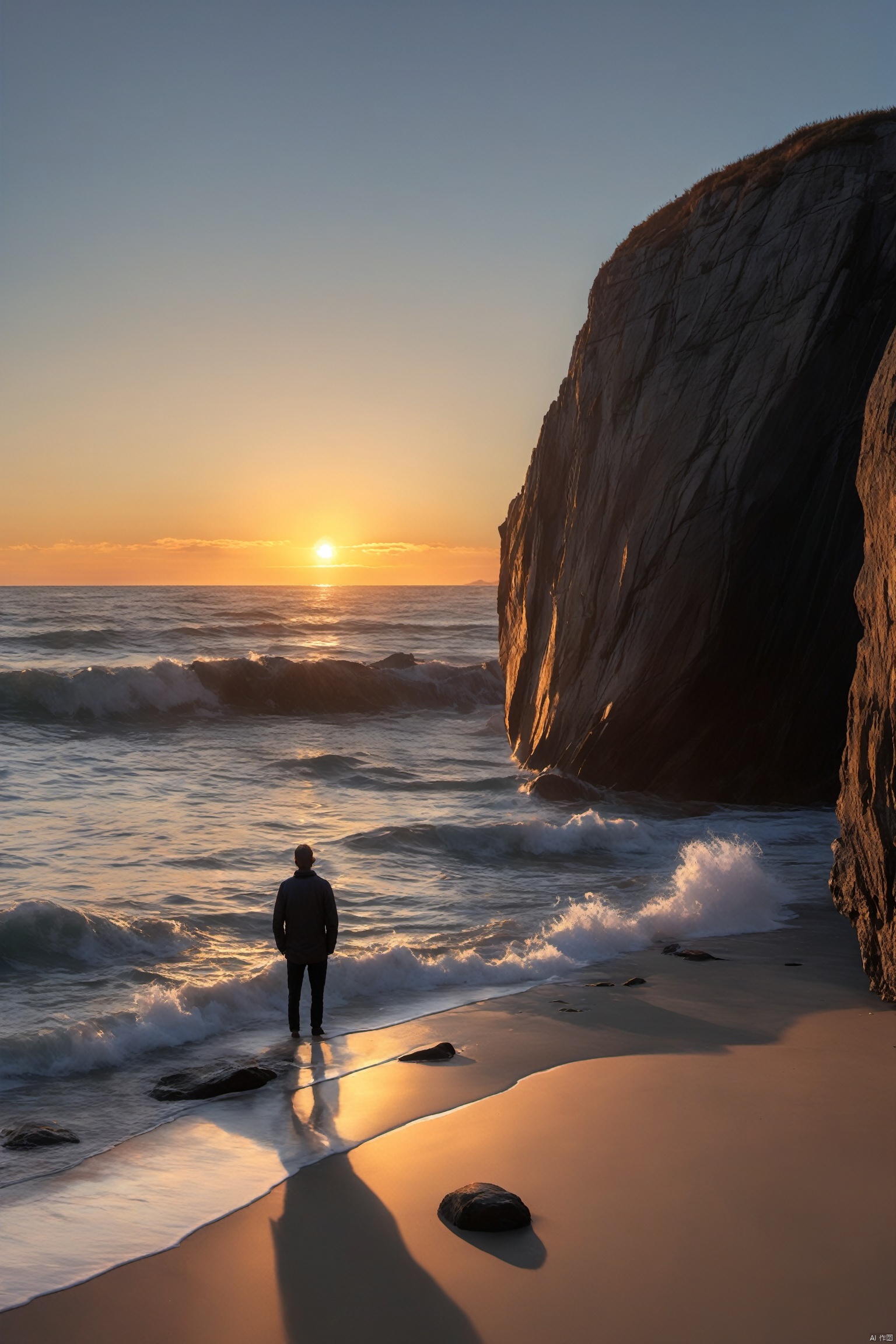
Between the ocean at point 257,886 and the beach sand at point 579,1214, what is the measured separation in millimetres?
516

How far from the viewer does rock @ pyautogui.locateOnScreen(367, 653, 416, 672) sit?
42.0m

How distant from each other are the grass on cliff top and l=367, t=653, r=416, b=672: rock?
23.5 meters

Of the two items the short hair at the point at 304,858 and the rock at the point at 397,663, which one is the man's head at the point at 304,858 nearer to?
the short hair at the point at 304,858

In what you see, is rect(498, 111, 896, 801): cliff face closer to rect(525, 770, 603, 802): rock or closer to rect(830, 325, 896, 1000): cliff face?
rect(525, 770, 603, 802): rock

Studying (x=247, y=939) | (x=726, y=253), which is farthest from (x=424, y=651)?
(x=247, y=939)

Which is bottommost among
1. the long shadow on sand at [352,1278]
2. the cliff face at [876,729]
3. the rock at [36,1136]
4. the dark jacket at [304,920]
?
the rock at [36,1136]

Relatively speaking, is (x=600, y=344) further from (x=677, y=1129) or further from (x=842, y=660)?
(x=677, y=1129)

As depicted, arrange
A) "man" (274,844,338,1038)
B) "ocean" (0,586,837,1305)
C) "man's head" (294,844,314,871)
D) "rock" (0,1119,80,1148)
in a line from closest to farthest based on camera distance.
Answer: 1. "rock" (0,1119,80,1148)
2. "ocean" (0,586,837,1305)
3. "man" (274,844,338,1038)
4. "man's head" (294,844,314,871)

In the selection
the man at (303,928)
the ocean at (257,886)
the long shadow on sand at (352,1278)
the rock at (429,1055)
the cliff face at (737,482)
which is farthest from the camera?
the cliff face at (737,482)

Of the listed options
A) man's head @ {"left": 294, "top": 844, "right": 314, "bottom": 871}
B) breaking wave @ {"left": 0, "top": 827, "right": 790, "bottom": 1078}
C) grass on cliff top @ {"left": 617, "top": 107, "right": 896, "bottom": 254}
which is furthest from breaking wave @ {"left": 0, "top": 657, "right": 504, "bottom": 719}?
man's head @ {"left": 294, "top": 844, "right": 314, "bottom": 871}

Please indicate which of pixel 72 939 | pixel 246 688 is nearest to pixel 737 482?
pixel 72 939

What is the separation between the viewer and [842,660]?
17562 millimetres

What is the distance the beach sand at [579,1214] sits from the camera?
430 cm

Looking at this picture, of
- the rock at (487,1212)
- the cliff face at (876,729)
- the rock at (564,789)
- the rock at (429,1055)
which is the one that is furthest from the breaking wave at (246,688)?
the rock at (487,1212)
